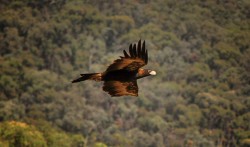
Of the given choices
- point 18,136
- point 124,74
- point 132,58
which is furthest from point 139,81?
point 132,58

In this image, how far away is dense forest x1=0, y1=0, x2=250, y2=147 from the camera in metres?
75.3

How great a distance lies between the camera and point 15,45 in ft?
312

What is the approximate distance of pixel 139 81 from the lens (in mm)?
93812

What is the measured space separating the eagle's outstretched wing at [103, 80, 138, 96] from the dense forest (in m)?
37.0

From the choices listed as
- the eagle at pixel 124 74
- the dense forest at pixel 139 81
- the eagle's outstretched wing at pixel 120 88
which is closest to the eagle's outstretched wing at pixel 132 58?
the eagle at pixel 124 74

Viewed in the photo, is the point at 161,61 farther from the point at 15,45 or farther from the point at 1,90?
the point at 1,90

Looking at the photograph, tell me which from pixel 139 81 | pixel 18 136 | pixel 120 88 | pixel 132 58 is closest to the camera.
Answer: pixel 132 58

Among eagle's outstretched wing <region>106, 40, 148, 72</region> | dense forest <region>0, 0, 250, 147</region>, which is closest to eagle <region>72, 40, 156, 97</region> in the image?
eagle's outstretched wing <region>106, 40, 148, 72</region>

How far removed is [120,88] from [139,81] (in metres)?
84.2

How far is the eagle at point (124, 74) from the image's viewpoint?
30.8ft

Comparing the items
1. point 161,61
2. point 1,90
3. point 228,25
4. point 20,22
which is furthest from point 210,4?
point 1,90

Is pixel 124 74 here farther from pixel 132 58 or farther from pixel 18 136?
pixel 18 136

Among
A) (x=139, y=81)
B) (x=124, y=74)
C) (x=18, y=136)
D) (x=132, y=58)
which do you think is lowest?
(x=139, y=81)

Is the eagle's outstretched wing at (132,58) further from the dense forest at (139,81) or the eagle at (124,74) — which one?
the dense forest at (139,81)
